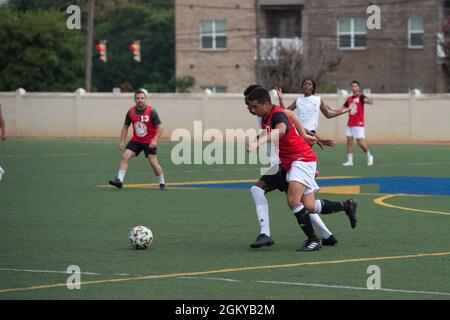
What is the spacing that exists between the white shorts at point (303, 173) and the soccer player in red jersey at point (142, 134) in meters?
9.53

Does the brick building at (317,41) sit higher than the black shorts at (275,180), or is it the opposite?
the brick building at (317,41)

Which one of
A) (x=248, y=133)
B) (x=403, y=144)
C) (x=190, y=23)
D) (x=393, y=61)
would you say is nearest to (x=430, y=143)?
(x=403, y=144)

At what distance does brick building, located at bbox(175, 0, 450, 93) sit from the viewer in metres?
60.0

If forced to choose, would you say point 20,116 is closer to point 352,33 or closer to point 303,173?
point 352,33

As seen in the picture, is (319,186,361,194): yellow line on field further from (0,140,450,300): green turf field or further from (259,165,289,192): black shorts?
(259,165,289,192): black shorts

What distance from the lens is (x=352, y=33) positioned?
202 ft

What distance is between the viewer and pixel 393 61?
60.8m

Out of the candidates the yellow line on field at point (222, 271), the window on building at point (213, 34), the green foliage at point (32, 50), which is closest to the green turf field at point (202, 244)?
the yellow line on field at point (222, 271)

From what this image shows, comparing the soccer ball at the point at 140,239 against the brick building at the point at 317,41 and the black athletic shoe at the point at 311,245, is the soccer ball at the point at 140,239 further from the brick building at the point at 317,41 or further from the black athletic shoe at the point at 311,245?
the brick building at the point at 317,41

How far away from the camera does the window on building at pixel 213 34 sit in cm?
6524

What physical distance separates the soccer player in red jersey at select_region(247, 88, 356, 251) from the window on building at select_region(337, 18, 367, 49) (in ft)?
156

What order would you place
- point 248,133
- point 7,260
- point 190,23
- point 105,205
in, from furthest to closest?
1. point 190,23
2. point 248,133
3. point 105,205
4. point 7,260

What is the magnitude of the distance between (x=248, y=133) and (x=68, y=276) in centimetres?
3435
